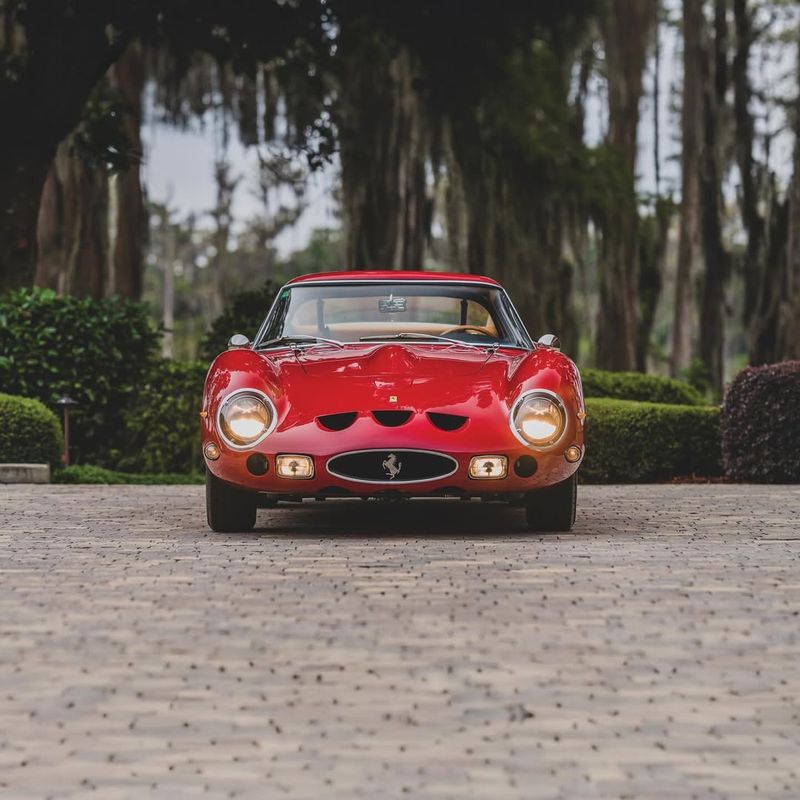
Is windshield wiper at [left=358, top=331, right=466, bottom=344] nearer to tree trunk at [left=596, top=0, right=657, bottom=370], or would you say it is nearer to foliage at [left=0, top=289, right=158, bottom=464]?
foliage at [left=0, top=289, right=158, bottom=464]

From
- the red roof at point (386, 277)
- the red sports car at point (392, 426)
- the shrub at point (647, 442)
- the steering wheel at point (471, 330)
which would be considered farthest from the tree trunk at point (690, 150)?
the red sports car at point (392, 426)

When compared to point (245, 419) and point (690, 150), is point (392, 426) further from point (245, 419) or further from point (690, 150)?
point (690, 150)

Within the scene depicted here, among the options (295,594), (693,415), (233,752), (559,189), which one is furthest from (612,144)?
(233,752)

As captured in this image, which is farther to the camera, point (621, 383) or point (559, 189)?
point (559, 189)

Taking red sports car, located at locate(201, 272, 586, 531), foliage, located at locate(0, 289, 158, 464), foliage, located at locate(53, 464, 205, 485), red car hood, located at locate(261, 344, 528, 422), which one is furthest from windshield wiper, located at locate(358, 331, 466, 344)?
foliage, located at locate(0, 289, 158, 464)

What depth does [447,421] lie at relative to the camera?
287 inches

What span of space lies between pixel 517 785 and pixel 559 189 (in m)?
23.8

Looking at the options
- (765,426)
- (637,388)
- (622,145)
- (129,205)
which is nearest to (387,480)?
(765,426)

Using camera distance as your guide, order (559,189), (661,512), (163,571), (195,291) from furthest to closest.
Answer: (195,291), (559,189), (661,512), (163,571)

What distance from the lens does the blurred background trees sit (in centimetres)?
1662

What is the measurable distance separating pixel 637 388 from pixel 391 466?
10512 mm

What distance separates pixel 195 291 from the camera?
76.1m

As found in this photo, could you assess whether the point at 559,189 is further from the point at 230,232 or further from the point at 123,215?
the point at 230,232

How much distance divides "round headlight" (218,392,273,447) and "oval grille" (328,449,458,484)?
435mm
